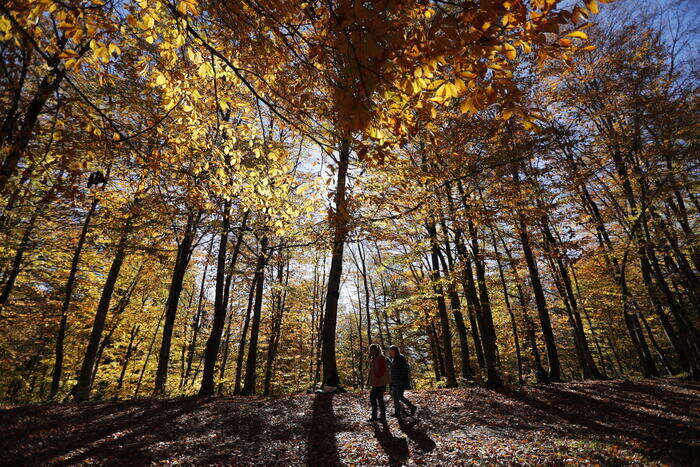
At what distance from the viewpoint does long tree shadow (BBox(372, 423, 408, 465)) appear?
506 cm

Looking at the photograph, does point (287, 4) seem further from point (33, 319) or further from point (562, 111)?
point (33, 319)

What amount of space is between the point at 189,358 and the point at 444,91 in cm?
2569

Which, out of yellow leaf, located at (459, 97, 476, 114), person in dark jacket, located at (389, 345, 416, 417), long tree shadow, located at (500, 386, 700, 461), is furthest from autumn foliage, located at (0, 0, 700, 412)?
person in dark jacket, located at (389, 345, 416, 417)

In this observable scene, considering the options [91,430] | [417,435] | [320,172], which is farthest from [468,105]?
[91,430]

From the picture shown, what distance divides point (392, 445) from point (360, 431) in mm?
1056

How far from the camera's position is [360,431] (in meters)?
6.50

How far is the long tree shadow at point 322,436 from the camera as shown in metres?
5.19

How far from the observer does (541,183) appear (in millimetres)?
12617

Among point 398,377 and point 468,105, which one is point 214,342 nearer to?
point 398,377

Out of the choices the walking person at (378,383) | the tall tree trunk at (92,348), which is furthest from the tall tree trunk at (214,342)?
the walking person at (378,383)

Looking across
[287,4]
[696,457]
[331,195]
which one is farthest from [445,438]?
[287,4]

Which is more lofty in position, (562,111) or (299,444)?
(562,111)

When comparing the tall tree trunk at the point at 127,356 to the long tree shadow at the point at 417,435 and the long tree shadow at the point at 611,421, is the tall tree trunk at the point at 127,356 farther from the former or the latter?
the long tree shadow at the point at 611,421

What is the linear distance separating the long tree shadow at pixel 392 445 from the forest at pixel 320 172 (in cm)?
394
